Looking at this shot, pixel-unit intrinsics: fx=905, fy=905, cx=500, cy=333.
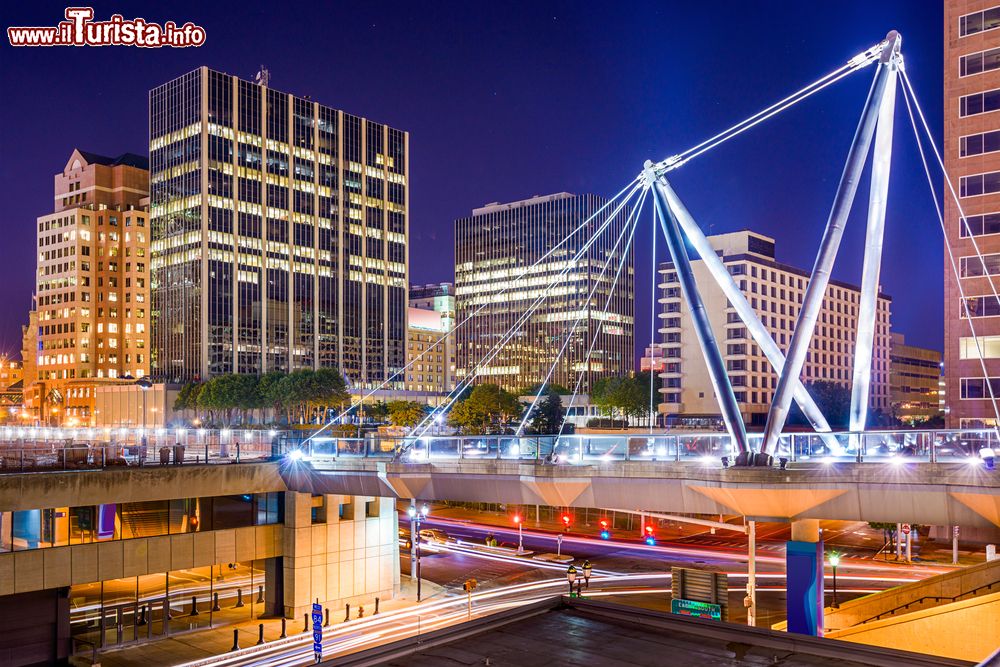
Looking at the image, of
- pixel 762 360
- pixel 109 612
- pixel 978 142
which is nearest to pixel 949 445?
pixel 109 612

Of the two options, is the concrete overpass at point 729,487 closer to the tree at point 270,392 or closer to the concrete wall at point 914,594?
the concrete wall at point 914,594

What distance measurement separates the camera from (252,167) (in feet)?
562

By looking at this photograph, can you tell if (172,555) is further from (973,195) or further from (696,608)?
(973,195)

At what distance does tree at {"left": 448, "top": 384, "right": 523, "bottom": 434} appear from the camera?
5212 inches

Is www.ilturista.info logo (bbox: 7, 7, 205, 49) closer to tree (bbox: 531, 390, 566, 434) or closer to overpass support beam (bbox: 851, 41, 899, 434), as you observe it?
overpass support beam (bbox: 851, 41, 899, 434)

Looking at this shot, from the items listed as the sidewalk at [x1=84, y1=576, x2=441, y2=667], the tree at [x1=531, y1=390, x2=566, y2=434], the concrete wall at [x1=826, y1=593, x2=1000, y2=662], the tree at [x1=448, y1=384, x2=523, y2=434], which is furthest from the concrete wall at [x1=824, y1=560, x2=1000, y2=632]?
the tree at [x1=448, y1=384, x2=523, y2=434]

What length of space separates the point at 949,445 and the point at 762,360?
98026mm

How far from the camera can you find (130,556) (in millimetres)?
38625

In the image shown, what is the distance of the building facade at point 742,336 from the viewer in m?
123

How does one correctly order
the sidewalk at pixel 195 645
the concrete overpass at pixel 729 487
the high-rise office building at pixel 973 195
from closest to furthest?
1. the concrete overpass at pixel 729 487
2. the sidewalk at pixel 195 645
3. the high-rise office building at pixel 973 195

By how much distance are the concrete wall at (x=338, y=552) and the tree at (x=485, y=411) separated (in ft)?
263

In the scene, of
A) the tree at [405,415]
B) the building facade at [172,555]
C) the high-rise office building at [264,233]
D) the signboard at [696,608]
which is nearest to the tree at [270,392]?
the tree at [405,415]

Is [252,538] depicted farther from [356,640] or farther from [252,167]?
[252,167]

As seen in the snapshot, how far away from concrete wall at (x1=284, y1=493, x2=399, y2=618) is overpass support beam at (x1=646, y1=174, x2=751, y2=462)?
18660 millimetres
